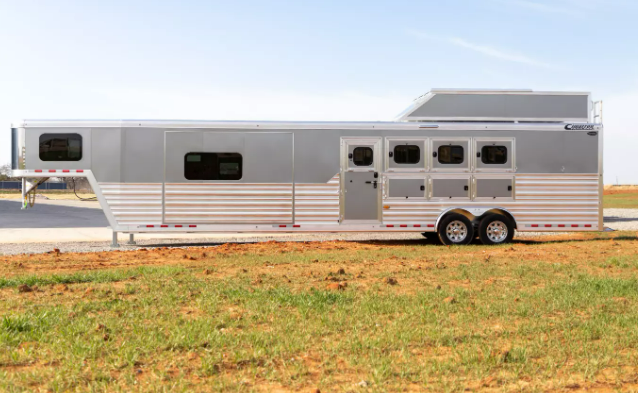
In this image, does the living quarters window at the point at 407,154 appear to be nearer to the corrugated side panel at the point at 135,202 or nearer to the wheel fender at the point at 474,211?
the wheel fender at the point at 474,211

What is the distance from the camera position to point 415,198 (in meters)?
13.8

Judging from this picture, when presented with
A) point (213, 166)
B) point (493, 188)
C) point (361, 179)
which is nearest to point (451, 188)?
point (493, 188)

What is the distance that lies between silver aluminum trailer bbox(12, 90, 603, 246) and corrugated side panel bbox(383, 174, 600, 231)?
0.02 metres

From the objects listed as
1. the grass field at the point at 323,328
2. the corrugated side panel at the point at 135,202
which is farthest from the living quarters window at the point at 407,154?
the corrugated side panel at the point at 135,202

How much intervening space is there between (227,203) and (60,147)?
4.23 meters

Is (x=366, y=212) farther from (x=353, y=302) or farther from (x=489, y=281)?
(x=353, y=302)

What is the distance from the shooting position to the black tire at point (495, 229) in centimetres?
1395

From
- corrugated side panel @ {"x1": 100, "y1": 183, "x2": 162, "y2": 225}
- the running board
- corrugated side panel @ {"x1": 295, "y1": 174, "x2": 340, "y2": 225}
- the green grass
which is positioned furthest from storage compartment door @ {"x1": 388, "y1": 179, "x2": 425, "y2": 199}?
the green grass

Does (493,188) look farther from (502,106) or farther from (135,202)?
(135,202)

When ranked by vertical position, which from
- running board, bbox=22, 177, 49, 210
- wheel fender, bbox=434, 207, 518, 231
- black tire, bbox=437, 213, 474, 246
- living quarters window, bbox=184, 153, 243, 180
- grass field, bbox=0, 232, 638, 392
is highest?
living quarters window, bbox=184, 153, 243, 180

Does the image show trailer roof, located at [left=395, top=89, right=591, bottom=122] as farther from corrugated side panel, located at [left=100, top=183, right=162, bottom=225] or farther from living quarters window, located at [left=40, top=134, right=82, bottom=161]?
living quarters window, located at [left=40, top=134, right=82, bottom=161]

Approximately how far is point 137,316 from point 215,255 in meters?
5.76

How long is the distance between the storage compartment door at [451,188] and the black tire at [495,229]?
31.7 inches

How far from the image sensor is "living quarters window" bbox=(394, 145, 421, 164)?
1382cm
